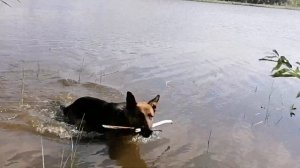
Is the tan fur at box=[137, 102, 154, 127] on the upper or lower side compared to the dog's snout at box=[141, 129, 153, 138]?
upper

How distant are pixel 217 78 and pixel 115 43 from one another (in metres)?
5.25

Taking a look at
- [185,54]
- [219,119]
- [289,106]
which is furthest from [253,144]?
[185,54]


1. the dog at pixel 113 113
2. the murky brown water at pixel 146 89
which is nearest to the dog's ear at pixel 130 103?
the dog at pixel 113 113

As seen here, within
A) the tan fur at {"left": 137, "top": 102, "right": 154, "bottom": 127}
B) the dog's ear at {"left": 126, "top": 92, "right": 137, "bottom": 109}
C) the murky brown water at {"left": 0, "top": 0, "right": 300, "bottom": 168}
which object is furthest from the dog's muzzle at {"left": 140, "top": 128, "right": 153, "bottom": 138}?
the dog's ear at {"left": 126, "top": 92, "right": 137, "bottom": 109}

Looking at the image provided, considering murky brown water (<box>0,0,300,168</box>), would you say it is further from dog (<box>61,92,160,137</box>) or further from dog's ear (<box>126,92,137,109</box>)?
dog's ear (<box>126,92,137,109</box>)

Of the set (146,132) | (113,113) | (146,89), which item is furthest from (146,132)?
(146,89)

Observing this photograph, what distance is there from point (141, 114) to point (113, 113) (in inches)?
Answer: 31.2

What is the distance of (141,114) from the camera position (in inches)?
253

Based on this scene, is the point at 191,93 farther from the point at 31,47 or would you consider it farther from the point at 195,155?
the point at 31,47

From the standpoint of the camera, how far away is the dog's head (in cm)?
625

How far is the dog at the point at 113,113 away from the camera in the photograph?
6410mm

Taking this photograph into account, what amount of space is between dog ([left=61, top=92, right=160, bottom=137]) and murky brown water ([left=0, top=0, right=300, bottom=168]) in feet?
0.96

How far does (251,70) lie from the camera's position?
13.9m

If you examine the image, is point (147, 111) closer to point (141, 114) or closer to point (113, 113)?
point (141, 114)
